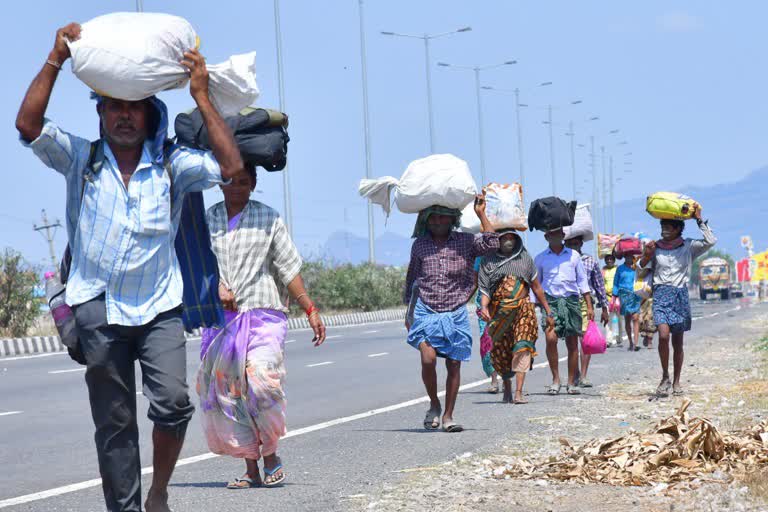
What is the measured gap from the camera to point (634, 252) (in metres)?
23.4

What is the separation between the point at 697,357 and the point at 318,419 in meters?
10.4

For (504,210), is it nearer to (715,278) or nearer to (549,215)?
Result: (549,215)

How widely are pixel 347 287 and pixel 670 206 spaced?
4115cm

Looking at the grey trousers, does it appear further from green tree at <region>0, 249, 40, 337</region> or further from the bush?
the bush

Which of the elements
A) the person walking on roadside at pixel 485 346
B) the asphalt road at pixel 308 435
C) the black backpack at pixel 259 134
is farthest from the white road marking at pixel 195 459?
the black backpack at pixel 259 134

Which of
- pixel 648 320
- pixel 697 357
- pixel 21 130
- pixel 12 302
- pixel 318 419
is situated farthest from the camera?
pixel 12 302

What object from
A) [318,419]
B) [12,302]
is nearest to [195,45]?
[318,419]

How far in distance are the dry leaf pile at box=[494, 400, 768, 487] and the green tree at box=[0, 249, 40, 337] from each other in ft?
81.4

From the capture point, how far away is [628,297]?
24.7 metres

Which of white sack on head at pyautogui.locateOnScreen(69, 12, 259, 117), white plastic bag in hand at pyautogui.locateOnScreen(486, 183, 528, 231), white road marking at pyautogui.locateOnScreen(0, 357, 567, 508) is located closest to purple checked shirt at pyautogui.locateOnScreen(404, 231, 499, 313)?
white road marking at pyautogui.locateOnScreen(0, 357, 567, 508)

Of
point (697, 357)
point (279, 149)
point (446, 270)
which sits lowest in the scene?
point (697, 357)

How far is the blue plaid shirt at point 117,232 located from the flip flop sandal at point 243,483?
236 cm

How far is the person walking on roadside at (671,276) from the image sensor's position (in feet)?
46.2

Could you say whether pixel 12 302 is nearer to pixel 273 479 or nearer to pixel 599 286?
pixel 599 286
